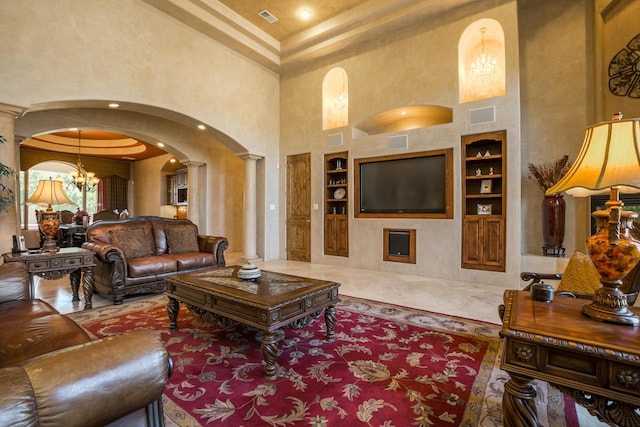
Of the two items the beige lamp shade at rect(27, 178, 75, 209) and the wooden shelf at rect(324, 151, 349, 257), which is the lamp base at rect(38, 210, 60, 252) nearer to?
the beige lamp shade at rect(27, 178, 75, 209)

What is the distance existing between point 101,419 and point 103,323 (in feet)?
8.78

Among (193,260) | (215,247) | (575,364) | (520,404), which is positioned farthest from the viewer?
(215,247)

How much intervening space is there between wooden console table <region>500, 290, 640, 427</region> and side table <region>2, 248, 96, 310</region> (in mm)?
3994

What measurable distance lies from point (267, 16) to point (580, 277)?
232 inches

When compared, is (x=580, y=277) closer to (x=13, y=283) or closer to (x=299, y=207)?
(x=13, y=283)

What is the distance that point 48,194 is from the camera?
3.34m

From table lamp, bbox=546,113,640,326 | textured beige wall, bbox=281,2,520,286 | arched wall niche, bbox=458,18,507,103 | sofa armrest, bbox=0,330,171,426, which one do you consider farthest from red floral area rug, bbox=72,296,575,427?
arched wall niche, bbox=458,18,507,103

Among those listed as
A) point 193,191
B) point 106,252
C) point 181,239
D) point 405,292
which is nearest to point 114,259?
point 106,252

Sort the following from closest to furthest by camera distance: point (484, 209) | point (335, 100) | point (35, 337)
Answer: point (35, 337) < point (484, 209) < point (335, 100)

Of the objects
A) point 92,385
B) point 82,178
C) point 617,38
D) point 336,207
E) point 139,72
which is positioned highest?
point 617,38

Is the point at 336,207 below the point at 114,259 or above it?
above

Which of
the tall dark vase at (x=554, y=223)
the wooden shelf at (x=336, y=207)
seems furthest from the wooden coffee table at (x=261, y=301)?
the tall dark vase at (x=554, y=223)

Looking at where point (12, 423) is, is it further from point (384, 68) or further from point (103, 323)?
point (384, 68)

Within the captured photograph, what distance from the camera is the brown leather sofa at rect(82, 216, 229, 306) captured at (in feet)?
11.7
